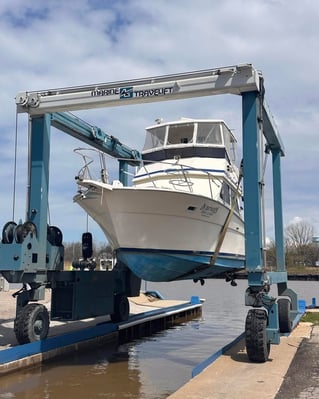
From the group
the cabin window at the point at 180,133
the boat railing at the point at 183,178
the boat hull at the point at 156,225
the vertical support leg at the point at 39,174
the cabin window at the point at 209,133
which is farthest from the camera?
the cabin window at the point at 180,133

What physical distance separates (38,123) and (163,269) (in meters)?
4.07

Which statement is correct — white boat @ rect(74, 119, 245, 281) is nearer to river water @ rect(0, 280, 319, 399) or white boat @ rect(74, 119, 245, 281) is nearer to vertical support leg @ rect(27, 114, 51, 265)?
vertical support leg @ rect(27, 114, 51, 265)

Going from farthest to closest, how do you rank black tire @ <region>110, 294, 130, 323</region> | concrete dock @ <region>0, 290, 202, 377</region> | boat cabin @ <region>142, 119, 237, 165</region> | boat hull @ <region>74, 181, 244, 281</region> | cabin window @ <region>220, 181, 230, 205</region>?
1. black tire @ <region>110, 294, 130, 323</region>
2. boat cabin @ <region>142, 119, 237, 165</region>
3. cabin window @ <region>220, 181, 230, 205</region>
4. boat hull @ <region>74, 181, 244, 281</region>
5. concrete dock @ <region>0, 290, 202, 377</region>

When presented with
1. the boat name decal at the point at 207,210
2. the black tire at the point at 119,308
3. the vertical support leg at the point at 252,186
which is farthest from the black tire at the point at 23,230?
the black tire at the point at 119,308

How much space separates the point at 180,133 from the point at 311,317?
7127 millimetres

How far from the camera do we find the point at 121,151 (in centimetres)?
1404

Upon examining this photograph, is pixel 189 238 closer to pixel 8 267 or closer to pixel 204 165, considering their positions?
pixel 204 165

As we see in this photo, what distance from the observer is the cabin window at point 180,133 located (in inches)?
467

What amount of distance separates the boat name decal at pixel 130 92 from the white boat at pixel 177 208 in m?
1.34

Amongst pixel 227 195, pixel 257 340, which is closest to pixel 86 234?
pixel 227 195

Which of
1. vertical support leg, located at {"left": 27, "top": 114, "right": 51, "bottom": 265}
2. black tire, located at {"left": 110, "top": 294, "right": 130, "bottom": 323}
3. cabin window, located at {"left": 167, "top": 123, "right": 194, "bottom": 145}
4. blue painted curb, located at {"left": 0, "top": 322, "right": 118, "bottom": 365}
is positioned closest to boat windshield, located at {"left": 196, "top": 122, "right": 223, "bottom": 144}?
cabin window, located at {"left": 167, "top": 123, "right": 194, "bottom": 145}

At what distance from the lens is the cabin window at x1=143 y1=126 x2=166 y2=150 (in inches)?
474

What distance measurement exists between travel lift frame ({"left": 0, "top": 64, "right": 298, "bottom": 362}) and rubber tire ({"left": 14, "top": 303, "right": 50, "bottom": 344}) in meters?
0.02

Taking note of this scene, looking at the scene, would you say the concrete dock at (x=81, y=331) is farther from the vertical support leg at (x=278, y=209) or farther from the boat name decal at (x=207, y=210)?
the vertical support leg at (x=278, y=209)
